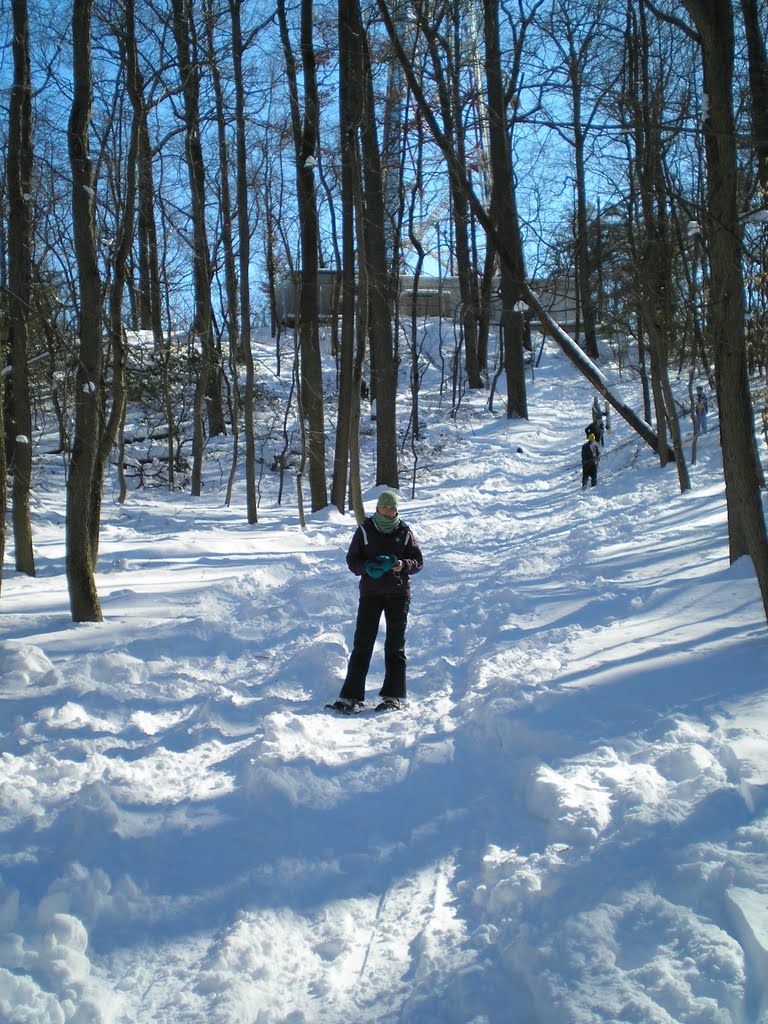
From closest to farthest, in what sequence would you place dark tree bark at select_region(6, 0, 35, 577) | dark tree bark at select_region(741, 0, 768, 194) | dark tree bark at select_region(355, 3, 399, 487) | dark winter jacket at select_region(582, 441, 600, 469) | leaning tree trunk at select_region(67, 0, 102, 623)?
1. leaning tree trunk at select_region(67, 0, 102, 623)
2. dark tree bark at select_region(741, 0, 768, 194)
3. dark tree bark at select_region(6, 0, 35, 577)
4. dark tree bark at select_region(355, 3, 399, 487)
5. dark winter jacket at select_region(582, 441, 600, 469)

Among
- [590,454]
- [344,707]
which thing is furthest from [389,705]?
[590,454]

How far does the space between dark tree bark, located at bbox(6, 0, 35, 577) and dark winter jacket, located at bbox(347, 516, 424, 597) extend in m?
5.94

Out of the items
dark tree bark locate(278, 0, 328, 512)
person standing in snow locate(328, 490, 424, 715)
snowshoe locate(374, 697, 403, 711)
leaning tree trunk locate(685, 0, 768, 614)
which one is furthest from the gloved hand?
dark tree bark locate(278, 0, 328, 512)

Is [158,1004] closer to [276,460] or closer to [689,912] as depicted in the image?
[689,912]

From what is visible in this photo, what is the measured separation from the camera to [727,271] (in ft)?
21.3

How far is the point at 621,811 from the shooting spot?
4.17 metres

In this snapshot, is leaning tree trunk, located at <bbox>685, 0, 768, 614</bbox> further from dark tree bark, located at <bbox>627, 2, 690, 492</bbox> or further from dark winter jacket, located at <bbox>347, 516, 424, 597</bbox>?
dark tree bark, located at <bbox>627, 2, 690, 492</bbox>

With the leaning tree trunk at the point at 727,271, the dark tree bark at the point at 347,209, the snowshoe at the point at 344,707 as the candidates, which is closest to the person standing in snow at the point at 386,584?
the snowshoe at the point at 344,707

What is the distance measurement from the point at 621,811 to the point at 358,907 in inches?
57.0

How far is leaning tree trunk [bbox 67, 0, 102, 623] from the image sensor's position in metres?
8.12

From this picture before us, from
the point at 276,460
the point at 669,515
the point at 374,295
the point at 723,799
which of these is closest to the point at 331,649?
the point at 723,799

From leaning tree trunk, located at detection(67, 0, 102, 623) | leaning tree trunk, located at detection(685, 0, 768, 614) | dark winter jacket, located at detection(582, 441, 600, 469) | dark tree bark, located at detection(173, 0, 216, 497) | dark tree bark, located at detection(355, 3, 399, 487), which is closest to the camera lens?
leaning tree trunk, located at detection(685, 0, 768, 614)

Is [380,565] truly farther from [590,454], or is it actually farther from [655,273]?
[590,454]

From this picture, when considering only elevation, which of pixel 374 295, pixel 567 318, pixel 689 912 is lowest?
pixel 689 912
